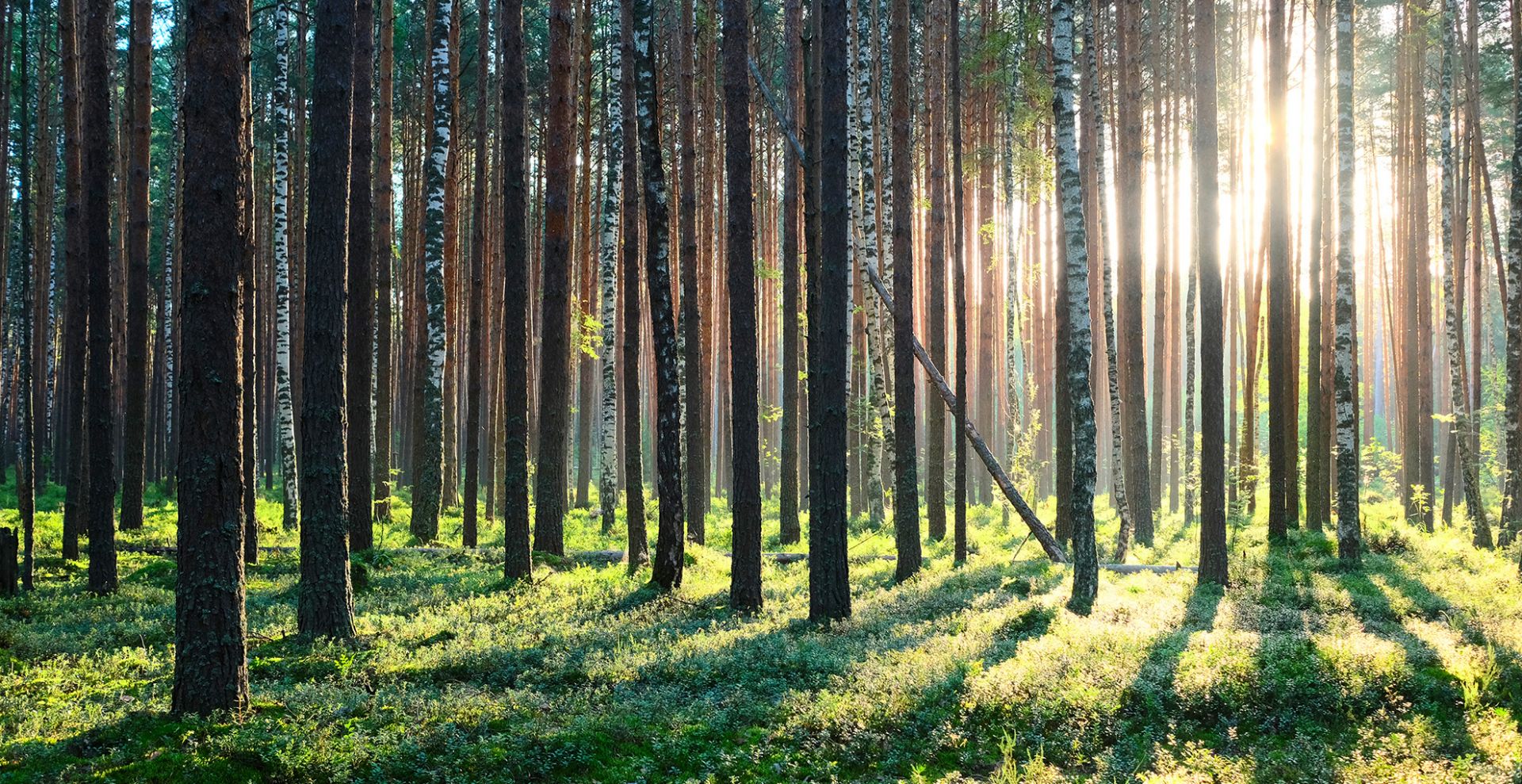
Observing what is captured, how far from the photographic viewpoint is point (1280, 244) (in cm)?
1562

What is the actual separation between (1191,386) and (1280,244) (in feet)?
27.5

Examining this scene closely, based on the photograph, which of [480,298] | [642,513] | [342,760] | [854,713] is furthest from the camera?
[480,298]

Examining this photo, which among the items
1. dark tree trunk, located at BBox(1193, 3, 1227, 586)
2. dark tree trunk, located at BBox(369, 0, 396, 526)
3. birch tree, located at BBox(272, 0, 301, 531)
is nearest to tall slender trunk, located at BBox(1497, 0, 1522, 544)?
dark tree trunk, located at BBox(1193, 3, 1227, 586)

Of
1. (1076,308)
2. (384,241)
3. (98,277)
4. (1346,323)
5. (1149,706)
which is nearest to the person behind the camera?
(1149,706)

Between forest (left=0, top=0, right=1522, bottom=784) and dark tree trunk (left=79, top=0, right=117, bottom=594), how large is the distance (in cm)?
7

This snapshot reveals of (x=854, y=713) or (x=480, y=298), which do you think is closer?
(x=854, y=713)

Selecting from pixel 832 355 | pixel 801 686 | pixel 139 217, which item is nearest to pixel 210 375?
pixel 801 686

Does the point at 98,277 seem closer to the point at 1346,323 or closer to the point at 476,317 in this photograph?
the point at 476,317

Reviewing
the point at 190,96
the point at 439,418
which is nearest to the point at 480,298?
the point at 439,418

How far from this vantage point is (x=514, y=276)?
44.3 feet

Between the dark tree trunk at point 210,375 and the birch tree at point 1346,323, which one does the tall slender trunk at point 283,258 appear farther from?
the birch tree at point 1346,323

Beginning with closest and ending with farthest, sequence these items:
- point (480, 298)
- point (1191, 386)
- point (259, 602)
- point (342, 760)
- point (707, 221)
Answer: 1. point (342, 760)
2. point (259, 602)
3. point (480, 298)
4. point (1191, 386)
5. point (707, 221)

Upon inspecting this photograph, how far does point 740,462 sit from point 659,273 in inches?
114

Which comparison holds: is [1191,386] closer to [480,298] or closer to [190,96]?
[480,298]
